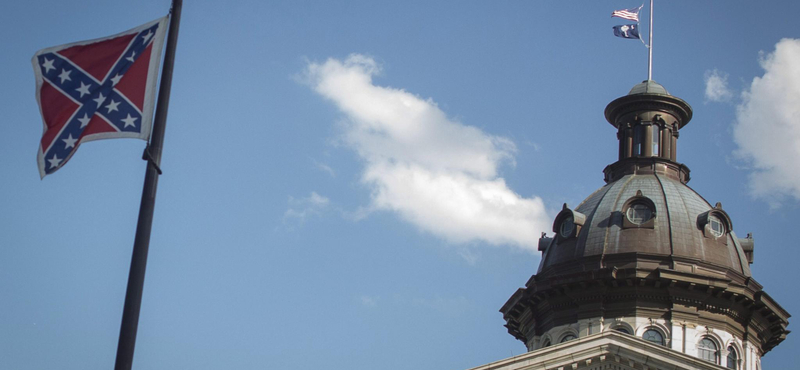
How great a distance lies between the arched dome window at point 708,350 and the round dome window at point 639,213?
530cm

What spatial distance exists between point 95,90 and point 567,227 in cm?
3806

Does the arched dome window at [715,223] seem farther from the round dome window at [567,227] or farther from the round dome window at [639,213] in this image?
the round dome window at [567,227]

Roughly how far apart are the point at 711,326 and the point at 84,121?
3794cm

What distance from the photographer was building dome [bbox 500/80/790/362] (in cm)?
4925

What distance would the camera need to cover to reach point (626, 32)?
Answer: 2315 inches

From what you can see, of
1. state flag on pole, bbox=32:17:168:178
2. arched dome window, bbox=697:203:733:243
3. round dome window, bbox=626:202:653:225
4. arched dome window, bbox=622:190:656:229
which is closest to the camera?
state flag on pole, bbox=32:17:168:178

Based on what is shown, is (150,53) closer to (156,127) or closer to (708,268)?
(156,127)

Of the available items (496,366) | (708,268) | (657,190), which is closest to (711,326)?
(708,268)

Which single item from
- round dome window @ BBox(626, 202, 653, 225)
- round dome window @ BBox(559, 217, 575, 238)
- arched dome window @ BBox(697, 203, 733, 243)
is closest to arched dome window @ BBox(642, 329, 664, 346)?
round dome window @ BBox(626, 202, 653, 225)

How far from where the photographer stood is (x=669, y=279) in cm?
4891

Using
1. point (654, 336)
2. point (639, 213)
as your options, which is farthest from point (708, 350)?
point (639, 213)

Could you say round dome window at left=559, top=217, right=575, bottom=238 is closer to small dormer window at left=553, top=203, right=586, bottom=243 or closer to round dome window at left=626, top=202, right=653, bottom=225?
small dormer window at left=553, top=203, right=586, bottom=243

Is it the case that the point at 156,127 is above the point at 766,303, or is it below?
below

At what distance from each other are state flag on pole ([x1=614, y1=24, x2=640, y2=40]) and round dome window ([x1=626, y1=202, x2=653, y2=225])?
35.5 feet
